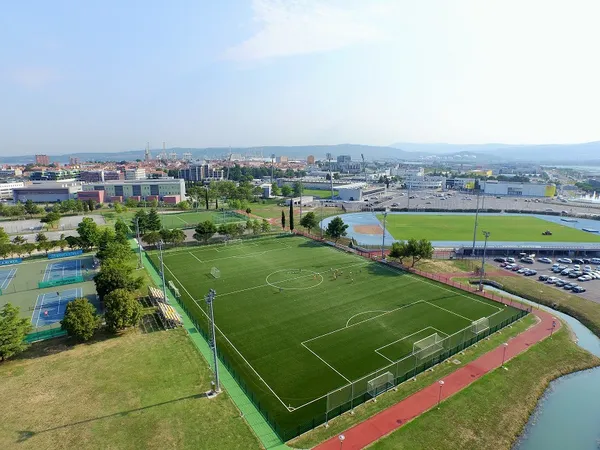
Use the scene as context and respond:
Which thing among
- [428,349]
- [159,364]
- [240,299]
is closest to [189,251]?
[240,299]

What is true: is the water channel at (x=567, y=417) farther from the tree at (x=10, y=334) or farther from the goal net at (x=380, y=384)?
the tree at (x=10, y=334)

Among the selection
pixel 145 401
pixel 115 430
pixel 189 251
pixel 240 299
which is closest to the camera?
pixel 115 430

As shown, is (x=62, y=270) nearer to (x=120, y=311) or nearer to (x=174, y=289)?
(x=174, y=289)

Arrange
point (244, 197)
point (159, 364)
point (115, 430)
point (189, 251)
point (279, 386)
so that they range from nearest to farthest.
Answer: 1. point (115, 430)
2. point (279, 386)
3. point (159, 364)
4. point (189, 251)
5. point (244, 197)

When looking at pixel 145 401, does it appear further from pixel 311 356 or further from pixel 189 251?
pixel 189 251

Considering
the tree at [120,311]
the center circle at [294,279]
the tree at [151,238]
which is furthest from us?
the tree at [151,238]

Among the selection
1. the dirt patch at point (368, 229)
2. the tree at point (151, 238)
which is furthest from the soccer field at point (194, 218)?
the dirt patch at point (368, 229)
